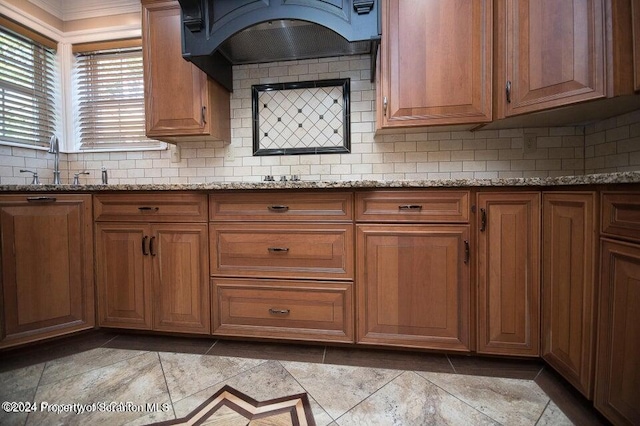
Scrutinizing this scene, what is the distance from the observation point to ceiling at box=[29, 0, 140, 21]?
2.16 m

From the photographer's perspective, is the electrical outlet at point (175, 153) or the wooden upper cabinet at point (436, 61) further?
the electrical outlet at point (175, 153)

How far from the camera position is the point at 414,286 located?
138 cm

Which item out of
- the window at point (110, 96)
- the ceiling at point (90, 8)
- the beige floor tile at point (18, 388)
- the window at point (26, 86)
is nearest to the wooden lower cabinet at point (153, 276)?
the beige floor tile at point (18, 388)

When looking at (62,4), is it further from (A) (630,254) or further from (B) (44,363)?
(A) (630,254)

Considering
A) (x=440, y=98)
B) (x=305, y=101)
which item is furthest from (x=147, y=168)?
(x=440, y=98)

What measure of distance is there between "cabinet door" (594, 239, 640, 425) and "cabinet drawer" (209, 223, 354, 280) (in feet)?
3.19

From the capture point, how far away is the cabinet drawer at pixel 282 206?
1419 millimetres

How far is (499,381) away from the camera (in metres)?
1.26

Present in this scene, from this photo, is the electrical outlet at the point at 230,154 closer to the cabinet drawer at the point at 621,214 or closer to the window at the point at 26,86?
the window at the point at 26,86

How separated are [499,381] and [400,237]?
2.60ft

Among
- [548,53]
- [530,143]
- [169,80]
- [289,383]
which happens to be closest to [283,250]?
[289,383]

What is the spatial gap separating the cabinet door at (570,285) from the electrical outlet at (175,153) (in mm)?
2391

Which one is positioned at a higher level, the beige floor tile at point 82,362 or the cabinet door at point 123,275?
the cabinet door at point 123,275

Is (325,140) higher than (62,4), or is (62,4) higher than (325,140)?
(62,4)
